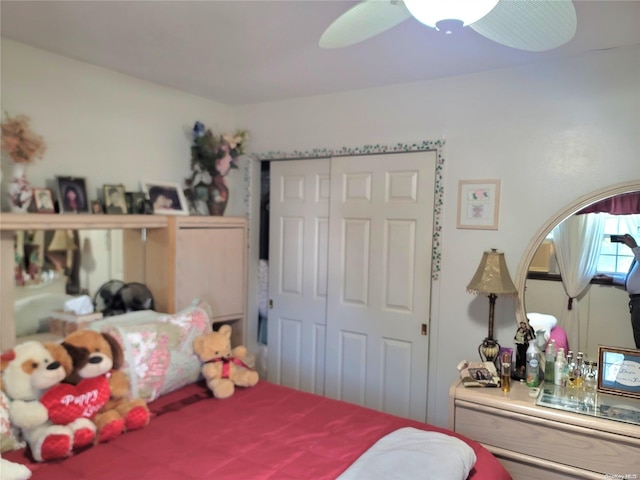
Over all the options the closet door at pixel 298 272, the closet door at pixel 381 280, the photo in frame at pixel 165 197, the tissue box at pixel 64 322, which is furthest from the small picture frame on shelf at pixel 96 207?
the closet door at pixel 381 280

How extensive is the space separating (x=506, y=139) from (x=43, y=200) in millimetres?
2469

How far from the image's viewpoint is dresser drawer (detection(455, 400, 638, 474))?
1.75 meters

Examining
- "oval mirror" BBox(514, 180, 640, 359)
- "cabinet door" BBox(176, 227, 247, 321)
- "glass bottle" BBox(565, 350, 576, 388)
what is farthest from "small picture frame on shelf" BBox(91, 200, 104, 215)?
"glass bottle" BBox(565, 350, 576, 388)

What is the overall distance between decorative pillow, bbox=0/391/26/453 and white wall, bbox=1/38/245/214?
3.73 ft

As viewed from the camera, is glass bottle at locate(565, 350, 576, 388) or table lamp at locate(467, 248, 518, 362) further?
table lamp at locate(467, 248, 518, 362)

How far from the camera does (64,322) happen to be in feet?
7.70

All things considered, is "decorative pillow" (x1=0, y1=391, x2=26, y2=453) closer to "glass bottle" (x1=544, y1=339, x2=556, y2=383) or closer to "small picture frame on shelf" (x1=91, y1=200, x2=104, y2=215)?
"small picture frame on shelf" (x1=91, y1=200, x2=104, y2=215)

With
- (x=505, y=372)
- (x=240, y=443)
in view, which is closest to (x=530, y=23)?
(x=505, y=372)

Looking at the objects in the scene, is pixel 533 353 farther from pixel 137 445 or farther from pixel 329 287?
pixel 137 445

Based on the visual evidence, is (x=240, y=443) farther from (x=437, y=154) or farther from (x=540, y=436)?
(x=437, y=154)

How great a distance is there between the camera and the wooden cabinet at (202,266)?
2.72 meters

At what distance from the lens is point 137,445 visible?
1.74 m

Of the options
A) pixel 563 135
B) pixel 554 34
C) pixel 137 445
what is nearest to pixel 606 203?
pixel 563 135

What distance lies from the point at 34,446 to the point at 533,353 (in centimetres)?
215
